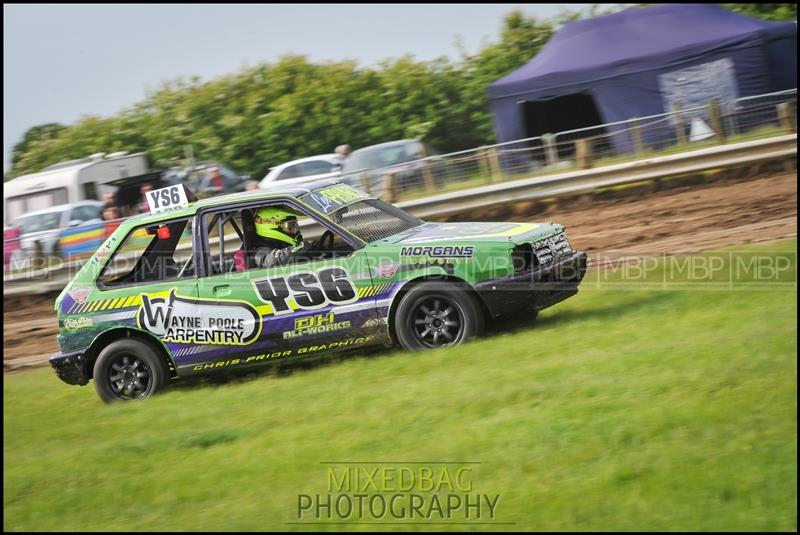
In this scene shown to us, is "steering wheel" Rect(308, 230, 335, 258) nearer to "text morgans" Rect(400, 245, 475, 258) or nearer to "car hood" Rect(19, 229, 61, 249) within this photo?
"text morgans" Rect(400, 245, 475, 258)

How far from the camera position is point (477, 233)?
8.18 metres

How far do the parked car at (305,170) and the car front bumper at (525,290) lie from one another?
14.0 m

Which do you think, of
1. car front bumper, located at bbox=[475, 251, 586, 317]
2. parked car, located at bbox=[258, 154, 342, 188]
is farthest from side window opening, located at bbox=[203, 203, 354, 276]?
parked car, located at bbox=[258, 154, 342, 188]

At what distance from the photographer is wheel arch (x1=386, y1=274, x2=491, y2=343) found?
25.7ft

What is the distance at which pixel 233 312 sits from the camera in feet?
27.1

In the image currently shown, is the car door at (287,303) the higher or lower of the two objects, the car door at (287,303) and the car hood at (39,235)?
the lower

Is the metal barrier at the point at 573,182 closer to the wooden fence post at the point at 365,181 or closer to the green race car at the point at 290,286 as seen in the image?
the wooden fence post at the point at 365,181

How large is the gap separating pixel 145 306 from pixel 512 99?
13962mm

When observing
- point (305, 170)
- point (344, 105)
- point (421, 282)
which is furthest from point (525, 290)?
point (344, 105)

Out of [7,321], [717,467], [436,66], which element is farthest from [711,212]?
[436,66]

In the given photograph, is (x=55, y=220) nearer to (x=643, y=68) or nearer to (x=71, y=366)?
(x=643, y=68)

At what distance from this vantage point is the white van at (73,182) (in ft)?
79.7

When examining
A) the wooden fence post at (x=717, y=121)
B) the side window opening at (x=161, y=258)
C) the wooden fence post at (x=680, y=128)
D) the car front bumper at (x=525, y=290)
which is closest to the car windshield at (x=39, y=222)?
the wooden fence post at (x=680, y=128)

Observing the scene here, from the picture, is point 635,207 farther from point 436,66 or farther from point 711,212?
point 436,66
